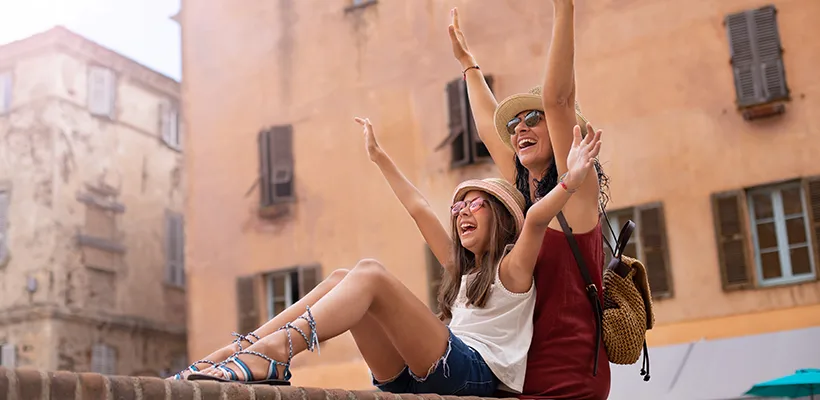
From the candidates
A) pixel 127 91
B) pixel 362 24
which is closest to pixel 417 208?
pixel 362 24

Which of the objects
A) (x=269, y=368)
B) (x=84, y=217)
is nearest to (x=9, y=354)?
(x=84, y=217)

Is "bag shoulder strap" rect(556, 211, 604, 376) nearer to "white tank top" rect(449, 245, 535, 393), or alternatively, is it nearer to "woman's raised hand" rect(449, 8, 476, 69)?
"white tank top" rect(449, 245, 535, 393)

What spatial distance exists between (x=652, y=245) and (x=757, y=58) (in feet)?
8.02

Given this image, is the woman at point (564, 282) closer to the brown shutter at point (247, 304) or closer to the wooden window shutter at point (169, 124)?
the brown shutter at point (247, 304)

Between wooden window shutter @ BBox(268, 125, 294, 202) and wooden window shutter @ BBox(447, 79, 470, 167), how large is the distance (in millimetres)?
2736

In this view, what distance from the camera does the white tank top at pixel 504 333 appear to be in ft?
10.9

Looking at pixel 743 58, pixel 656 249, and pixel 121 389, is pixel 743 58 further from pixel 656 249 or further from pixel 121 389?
pixel 121 389

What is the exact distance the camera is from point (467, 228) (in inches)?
140

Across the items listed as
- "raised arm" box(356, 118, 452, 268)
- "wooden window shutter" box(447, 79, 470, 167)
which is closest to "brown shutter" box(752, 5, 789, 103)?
"wooden window shutter" box(447, 79, 470, 167)

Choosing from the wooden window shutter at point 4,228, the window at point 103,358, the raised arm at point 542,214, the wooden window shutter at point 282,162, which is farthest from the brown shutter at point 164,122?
the raised arm at point 542,214

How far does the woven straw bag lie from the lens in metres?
3.41

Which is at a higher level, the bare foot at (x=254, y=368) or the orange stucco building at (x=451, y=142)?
the orange stucco building at (x=451, y=142)

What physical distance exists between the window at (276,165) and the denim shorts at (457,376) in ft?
42.8

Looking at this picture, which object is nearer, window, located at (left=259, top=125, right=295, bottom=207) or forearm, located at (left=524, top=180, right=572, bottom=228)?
forearm, located at (left=524, top=180, right=572, bottom=228)
